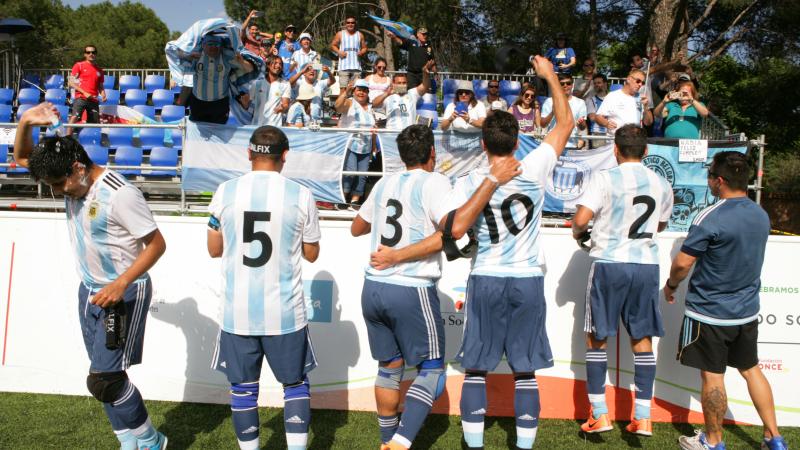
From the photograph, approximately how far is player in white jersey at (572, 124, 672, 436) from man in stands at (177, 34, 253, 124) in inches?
202

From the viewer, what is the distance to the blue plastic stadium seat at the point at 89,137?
9.70 meters

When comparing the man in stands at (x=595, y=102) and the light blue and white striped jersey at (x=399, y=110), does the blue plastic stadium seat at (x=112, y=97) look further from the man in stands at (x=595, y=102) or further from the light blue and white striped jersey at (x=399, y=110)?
the man in stands at (x=595, y=102)

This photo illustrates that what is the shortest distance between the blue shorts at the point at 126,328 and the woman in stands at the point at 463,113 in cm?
528

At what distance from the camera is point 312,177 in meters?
7.85

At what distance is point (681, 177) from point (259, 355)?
5606 mm

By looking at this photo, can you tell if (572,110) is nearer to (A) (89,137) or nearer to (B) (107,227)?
(B) (107,227)

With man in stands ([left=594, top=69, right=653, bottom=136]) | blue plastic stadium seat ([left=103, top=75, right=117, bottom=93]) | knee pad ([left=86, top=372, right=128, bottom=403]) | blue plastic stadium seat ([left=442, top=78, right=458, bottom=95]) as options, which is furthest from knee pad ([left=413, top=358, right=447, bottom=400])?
blue plastic stadium seat ([left=103, top=75, right=117, bottom=93])

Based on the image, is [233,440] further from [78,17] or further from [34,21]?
[78,17]

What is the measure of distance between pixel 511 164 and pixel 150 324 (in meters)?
3.11

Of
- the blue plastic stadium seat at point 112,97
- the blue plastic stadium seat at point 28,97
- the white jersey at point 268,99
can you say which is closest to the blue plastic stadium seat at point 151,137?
the white jersey at point 268,99

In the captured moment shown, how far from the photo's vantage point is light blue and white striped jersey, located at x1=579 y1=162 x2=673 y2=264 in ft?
14.2

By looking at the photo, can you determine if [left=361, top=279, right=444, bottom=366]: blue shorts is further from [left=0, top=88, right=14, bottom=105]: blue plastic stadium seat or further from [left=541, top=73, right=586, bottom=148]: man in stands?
[left=0, top=88, right=14, bottom=105]: blue plastic stadium seat

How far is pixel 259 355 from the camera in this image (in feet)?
12.1

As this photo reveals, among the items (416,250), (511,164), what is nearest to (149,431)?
(416,250)
